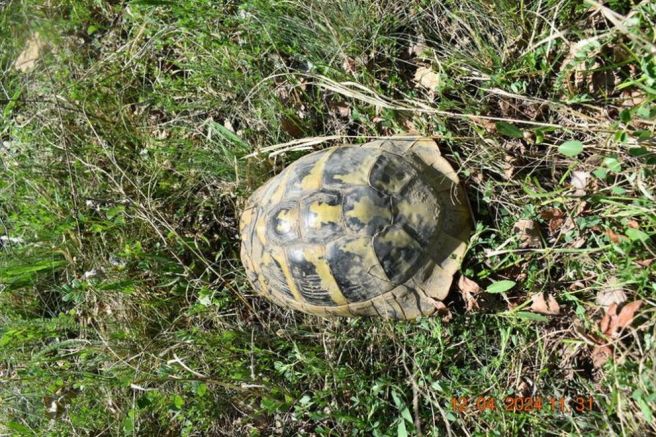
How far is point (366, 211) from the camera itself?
2568 mm

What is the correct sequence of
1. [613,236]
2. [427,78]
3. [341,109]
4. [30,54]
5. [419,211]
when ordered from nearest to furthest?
[613,236], [419,211], [427,78], [341,109], [30,54]

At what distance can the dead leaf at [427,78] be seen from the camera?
123 inches

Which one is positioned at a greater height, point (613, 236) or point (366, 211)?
point (366, 211)

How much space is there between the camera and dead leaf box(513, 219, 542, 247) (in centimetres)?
275

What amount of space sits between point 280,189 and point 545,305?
1446mm

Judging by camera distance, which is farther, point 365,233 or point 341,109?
point 341,109

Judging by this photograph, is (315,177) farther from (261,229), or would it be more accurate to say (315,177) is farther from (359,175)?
(261,229)

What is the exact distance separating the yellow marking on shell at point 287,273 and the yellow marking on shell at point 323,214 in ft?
0.82

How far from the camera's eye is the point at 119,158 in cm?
375

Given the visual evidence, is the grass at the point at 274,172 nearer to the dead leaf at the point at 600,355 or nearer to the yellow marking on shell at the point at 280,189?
the dead leaf at the point at 600,355

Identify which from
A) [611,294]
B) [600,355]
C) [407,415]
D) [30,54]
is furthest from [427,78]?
[30,54]

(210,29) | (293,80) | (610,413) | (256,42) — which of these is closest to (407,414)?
(610,413)

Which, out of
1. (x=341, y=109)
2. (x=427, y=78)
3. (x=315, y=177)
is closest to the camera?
(x=315, y=177)

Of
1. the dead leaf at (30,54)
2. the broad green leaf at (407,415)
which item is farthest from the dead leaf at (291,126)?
the dead leaf at (30,54)
